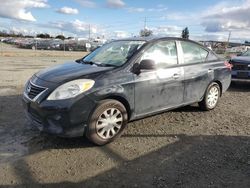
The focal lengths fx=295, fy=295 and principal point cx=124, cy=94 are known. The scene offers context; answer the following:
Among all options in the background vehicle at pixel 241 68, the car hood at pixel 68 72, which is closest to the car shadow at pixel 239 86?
the background vehicle at pixel 241 68

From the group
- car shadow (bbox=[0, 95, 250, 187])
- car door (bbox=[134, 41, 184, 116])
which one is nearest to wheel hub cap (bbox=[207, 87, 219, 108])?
car door (bbox=[134, 41, 184, 116])

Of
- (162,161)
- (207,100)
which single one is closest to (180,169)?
(162,161)

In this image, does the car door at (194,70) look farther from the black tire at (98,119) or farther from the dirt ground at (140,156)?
the black tire at (98,119)

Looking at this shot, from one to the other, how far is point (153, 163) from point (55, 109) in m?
1.56

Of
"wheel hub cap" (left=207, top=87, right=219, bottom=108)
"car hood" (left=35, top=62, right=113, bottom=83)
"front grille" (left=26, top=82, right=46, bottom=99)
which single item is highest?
"car hood" (left=35, top=62, right=113, bottom=83)

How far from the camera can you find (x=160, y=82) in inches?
206

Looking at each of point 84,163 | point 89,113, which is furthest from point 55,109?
point 84,163

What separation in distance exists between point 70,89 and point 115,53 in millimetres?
1547

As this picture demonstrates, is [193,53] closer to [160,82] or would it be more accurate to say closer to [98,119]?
[160,82]

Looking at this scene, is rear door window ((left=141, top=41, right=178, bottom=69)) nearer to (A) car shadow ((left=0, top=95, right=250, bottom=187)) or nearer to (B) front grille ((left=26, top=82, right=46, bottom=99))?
(A) car shadow ((left=0, top=95, right=250, bottom=187))

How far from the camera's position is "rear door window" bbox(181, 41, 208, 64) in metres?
5.95

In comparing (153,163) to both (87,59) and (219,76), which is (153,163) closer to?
(87,59)

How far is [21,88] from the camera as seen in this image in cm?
872

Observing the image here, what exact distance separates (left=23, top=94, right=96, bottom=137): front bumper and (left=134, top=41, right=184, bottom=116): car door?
1002 millimetres
